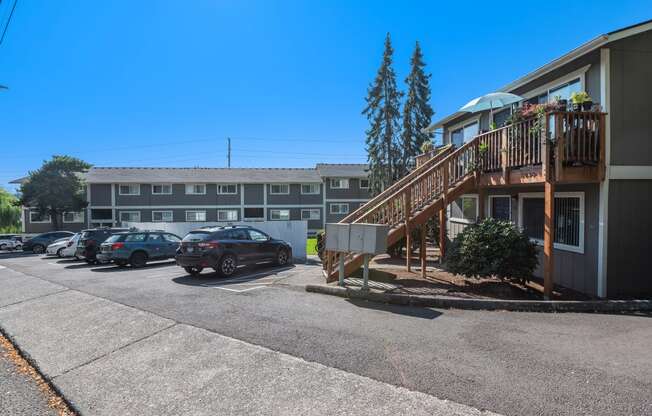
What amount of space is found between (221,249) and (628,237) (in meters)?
10.4

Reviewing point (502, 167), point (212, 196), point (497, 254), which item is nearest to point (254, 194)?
point (212, 196)

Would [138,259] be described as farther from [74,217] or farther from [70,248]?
[74,217]

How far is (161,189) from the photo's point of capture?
34.8 m

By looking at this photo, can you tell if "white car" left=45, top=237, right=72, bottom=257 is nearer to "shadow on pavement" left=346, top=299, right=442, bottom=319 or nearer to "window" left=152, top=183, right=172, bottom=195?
"window" left=152, top=183, right=172, bottom=195

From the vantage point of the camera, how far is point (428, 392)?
391 centimetres

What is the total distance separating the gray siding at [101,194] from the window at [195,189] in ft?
23.4

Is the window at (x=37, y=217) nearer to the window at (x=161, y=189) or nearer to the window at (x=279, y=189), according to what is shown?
the window at (x=161, y=189)

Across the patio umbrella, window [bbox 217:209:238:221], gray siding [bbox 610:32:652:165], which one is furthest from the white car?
gray siding [bbox 610:32:652:165]

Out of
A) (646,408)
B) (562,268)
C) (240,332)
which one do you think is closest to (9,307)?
(240,332)

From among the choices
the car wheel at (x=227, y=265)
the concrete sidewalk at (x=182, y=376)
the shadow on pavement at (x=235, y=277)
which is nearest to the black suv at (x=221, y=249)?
the car wheel at (x=227, y=265)

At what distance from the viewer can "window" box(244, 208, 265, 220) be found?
35969 millimetres

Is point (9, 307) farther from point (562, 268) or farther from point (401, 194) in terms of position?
point (562, 268)

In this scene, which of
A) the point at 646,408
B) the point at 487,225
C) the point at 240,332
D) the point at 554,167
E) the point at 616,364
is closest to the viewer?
the point at 646,408

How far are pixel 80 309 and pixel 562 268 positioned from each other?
11.5 metres
